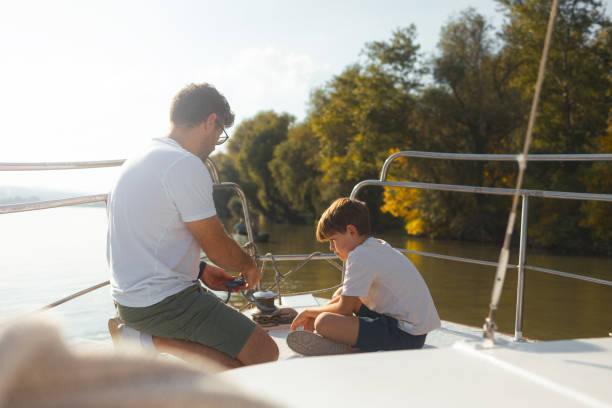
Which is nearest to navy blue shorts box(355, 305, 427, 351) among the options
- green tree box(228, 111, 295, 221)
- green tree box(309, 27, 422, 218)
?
green tree box(309, 27, 422, 218)

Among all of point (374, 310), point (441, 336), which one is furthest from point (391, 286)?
point (441, 336)

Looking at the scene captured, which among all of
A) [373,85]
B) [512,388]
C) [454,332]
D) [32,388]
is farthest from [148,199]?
[373,85]

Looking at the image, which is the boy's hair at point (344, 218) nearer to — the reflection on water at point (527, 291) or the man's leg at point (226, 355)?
the man's leg at point (226, 355)

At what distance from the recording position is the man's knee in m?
1.91

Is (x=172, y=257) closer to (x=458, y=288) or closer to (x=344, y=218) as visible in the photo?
(x=344, y=218)

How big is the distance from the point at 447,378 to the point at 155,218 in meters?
1.31

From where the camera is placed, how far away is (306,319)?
248 centimetres

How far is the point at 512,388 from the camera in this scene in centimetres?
82

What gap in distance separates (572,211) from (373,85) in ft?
38.2

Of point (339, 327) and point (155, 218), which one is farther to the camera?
point (339, 327)

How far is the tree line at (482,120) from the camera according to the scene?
20.1 meters

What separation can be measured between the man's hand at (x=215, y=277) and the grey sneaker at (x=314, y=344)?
1.17 ft

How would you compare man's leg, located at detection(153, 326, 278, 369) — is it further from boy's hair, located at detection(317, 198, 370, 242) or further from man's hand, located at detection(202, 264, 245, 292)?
boy's hair, located at detection(317, 198, 370, 242)

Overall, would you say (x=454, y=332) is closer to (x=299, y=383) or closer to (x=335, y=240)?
(x=335, y=240)
